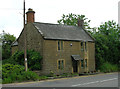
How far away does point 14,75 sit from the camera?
60.1 ft

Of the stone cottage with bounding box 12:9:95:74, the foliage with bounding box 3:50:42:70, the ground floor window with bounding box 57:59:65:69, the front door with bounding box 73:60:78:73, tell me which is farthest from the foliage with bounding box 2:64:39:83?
the front door with bounding box 73:60:78:73

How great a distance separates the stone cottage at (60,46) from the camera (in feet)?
80.3

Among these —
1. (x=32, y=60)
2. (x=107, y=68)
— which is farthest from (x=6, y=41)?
(x=107, y=68)

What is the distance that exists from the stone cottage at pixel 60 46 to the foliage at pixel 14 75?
4.50 m

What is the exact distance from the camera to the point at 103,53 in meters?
31.7

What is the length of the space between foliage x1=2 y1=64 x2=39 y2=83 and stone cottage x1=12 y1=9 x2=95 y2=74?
4.50m

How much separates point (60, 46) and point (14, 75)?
9.21 meters

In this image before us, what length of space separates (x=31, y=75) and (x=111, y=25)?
26.1 m

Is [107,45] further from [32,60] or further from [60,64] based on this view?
[32,60]

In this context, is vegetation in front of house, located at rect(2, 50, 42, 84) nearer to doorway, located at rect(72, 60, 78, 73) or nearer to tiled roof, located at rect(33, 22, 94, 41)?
tiled roof, located at rect(33, 22, 94, 41)

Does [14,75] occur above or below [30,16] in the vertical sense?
below

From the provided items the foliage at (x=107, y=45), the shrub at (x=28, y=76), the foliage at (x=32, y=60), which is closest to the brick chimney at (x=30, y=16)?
the foliage at (x=32, y=60)

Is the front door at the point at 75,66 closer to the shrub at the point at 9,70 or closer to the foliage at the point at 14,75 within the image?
the foliage at the point at 14,75

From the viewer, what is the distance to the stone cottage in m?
24.5
